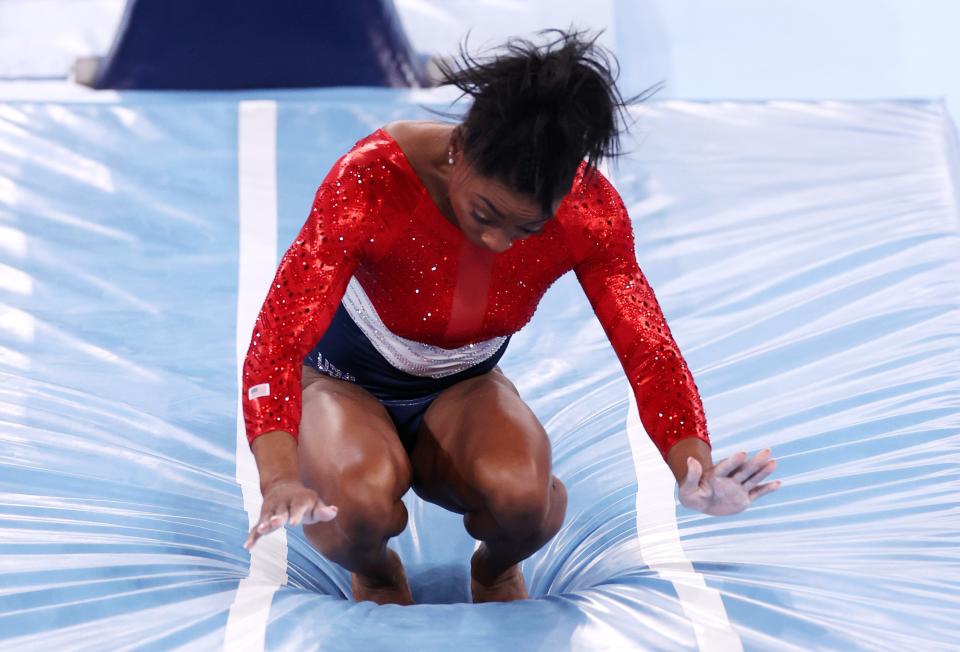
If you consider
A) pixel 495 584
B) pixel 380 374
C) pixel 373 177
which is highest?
pixel 373 177

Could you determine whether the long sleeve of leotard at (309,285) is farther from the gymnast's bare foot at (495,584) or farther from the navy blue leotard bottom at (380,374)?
the gymnast's bare foot at (495,584)

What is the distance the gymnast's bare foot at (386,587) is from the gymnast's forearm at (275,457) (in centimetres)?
31

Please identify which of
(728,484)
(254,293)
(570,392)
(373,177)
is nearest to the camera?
(728,484)

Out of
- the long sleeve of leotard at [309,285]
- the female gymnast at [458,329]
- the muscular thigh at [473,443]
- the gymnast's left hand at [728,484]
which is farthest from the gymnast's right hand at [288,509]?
the gymnast's left hand at [728,484]

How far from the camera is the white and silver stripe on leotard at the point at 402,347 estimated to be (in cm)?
164

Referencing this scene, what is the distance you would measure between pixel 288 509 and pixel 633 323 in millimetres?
526

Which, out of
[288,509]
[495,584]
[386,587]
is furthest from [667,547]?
[288,509]

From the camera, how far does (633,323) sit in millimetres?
1559

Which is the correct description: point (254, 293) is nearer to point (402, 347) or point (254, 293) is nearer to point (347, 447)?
point (402, 347)

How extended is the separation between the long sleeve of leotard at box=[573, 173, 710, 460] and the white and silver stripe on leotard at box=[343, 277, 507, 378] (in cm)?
19

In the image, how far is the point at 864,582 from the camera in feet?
5.17

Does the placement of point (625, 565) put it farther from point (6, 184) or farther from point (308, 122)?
point (6, 184)

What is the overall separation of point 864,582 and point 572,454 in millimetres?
505

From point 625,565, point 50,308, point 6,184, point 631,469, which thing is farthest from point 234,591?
point 6,184
